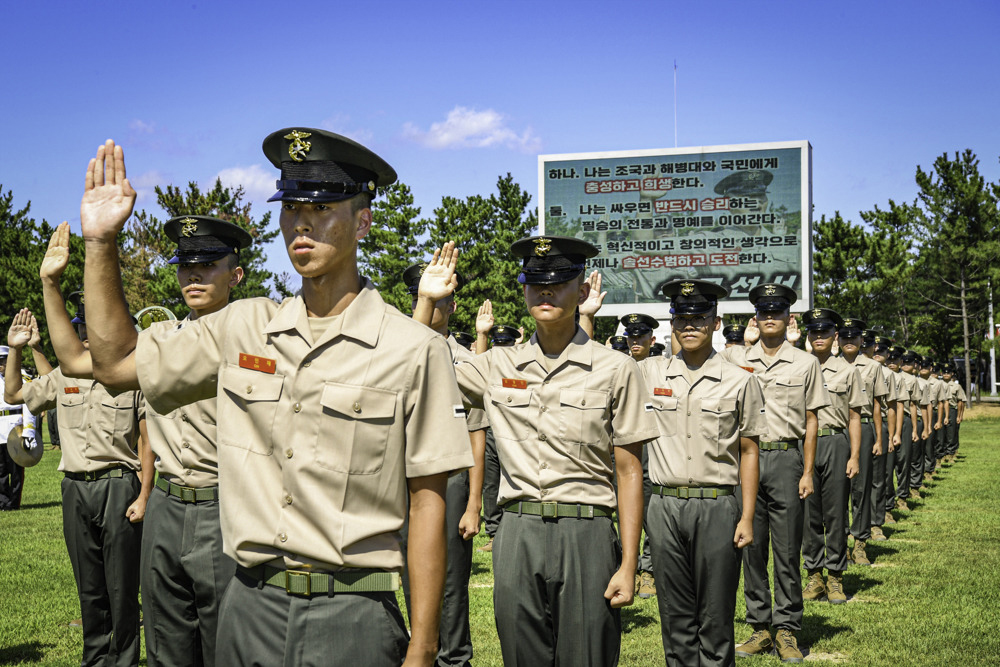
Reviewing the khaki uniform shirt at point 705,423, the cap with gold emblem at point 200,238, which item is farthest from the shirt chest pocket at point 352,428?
the khaki uniform shirt at point 705,423

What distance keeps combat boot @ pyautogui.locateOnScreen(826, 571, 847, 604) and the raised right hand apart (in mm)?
8705

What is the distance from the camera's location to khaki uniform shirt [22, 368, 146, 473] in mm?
6824

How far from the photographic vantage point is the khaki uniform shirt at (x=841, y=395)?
10.6 metres

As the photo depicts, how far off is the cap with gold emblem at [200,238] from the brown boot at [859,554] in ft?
30.6

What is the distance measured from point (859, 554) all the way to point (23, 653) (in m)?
9.30

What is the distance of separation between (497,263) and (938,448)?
23.5 m

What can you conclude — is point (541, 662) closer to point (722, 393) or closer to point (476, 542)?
point (722, 393)

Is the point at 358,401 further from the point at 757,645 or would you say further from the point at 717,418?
the point at 757,645

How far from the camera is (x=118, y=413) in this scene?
6906 mm

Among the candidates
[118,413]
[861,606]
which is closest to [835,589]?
[861,606]

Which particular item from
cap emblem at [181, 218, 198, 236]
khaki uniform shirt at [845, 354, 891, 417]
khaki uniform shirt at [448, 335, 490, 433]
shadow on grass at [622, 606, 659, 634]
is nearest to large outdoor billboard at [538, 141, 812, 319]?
khaki uniform shirt at [845, 354, 891, 417]

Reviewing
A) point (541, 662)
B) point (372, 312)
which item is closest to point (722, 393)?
point (541, 662)

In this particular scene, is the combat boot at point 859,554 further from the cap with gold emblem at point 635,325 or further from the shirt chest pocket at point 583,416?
the shirt chest pocket at point 583,416

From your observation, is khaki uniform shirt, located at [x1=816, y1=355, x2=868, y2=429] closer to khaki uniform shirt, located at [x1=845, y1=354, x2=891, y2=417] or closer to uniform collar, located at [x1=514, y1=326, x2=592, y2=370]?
khaki uniform shirt, located at [x1=845, y1=354, x2=891, y2=417]
